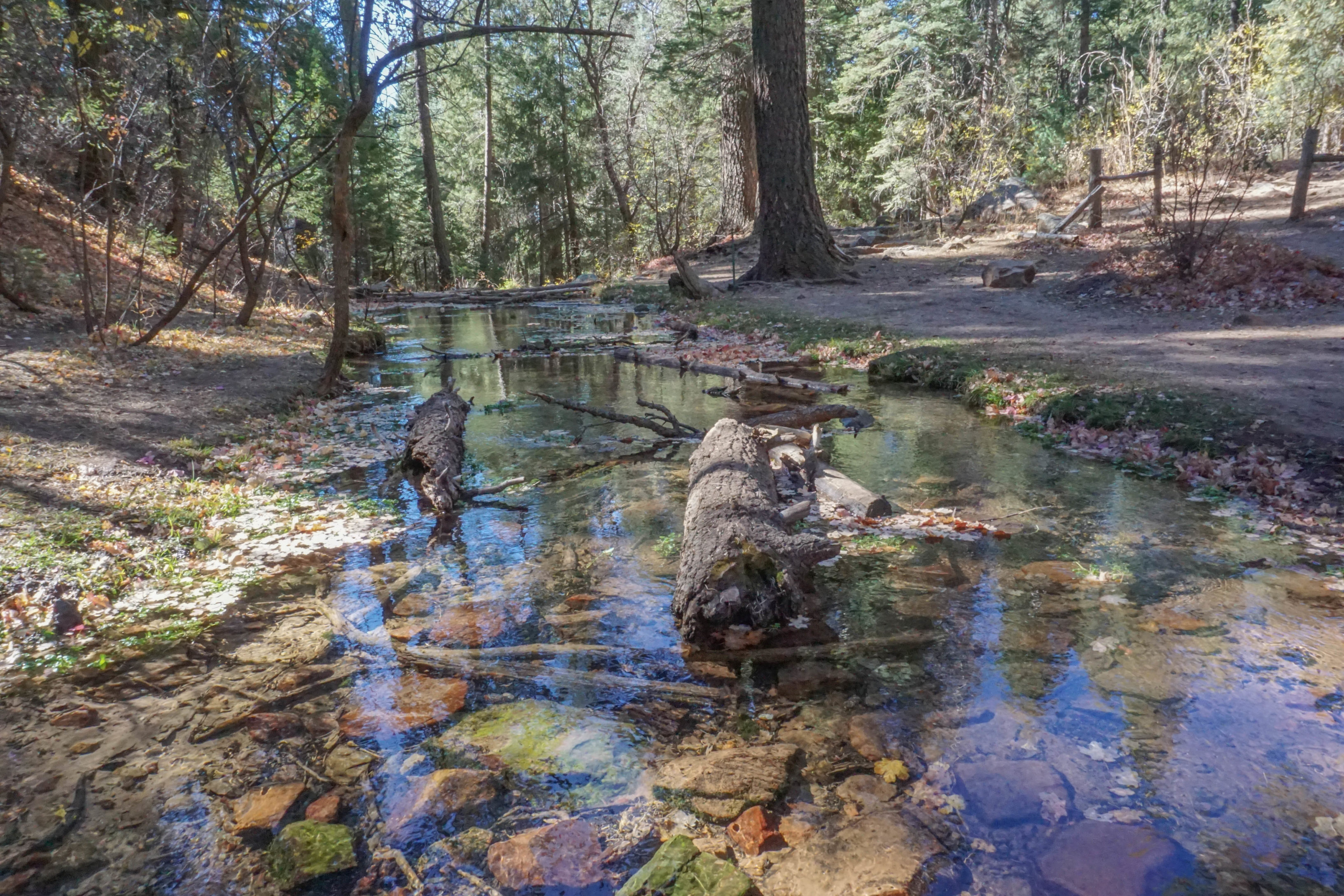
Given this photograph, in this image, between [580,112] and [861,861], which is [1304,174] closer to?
[861,861]

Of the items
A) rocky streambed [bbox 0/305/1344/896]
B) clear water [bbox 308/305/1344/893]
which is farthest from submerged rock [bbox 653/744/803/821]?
clear water [bbox 308/305/1344/893]

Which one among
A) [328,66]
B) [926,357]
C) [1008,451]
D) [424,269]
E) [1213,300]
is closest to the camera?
[1008,451]

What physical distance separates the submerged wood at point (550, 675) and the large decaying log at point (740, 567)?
388 mm

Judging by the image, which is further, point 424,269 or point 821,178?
point 424,269

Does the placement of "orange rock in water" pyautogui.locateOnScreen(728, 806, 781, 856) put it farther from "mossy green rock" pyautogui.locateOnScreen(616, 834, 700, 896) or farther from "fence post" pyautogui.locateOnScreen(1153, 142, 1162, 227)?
"fence post" pyautogui.locateOnScreen(1153, 142, 1162, 227)

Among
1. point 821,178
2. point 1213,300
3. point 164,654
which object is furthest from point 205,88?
point 821,178

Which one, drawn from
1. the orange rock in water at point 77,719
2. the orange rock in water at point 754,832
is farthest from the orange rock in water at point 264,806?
the orange rock in water at point 754,832

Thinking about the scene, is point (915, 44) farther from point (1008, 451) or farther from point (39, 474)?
point (39, 474)

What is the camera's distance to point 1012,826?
2.54m

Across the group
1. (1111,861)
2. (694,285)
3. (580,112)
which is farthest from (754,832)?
(580,112)

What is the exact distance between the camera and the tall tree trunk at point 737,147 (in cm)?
2198

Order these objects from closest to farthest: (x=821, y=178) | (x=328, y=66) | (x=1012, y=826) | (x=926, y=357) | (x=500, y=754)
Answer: (x=1012, y=826) < (x=500, y=754) < (x=926, y=357) < (x=328, y=66) < (x=821, y=178)

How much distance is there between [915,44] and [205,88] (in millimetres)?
20323

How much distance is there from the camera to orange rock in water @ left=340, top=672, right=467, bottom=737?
10.2ft
